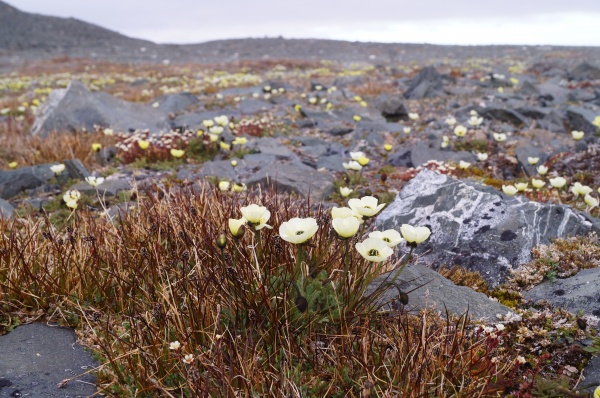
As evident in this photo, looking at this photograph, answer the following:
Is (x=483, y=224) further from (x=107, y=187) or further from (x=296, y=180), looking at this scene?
(x=107, y=187)

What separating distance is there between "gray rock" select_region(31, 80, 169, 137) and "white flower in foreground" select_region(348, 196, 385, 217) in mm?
10395

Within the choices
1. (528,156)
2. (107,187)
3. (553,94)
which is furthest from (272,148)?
(553,94)

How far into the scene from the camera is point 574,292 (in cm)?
388

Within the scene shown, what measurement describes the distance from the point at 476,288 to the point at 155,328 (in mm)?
2805

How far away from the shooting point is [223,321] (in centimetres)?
322

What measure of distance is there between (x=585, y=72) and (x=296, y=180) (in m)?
24.4

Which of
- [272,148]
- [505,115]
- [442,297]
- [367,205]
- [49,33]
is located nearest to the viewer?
[367,205]

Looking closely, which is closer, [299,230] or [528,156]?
[299,230]

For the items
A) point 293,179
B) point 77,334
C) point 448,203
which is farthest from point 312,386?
point 293,179

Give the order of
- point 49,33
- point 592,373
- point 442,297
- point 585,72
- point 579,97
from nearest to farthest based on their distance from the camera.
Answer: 1. point 592,373
2. point 442,297
3. point 579,97
4. point 585,72
5. point 49,33

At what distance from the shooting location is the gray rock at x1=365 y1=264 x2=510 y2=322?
12.0ft

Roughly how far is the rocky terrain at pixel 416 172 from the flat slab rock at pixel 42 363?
2 centimetres

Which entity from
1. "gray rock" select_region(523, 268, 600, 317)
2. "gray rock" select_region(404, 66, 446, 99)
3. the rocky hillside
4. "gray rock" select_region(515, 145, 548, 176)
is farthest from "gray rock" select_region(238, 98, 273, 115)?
the rocky hillside

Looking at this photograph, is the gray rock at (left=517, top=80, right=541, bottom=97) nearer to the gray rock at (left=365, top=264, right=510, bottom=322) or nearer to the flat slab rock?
the gray rock at (left=365, top=264, right=510, bottom=322)
